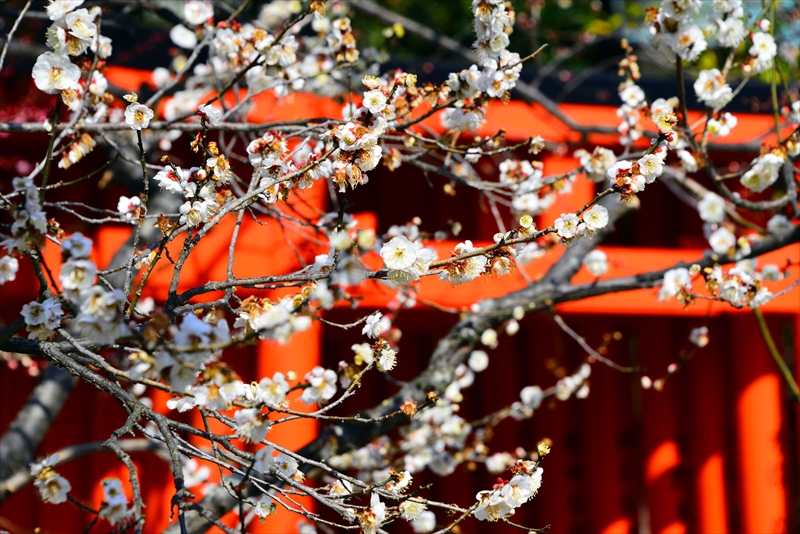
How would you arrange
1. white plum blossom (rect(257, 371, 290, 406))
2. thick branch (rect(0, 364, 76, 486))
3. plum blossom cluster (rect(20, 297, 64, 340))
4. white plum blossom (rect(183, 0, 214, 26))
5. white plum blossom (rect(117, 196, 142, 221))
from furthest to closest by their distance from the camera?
thick branch (rect(0, 364, 76, 486)), white plum blossom (rect(183, 0, 214, 26)), white plum blossom (rect(117, 196, 142, 221)), white plum blossom (rect(257, 371, 290, 406)), plum blossom cluster (rect(20, 297, 64, 340))

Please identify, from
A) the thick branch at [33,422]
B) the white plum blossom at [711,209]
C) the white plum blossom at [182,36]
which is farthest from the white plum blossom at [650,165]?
the thick branch at [33,422]

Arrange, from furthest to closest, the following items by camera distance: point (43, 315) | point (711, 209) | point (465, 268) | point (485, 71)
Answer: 1. point (711, 209)
2. point (485, 71)
3. point (465, 268)
4. point (43, 315)

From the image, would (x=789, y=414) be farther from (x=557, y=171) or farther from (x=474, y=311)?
(x=474, y=311)

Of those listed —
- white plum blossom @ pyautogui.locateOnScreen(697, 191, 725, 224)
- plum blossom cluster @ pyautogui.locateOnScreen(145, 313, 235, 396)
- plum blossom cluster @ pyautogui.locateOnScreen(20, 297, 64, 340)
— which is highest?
white plum blossom @ pyautogui.locateOnScreen(697, 191, 725, 224)

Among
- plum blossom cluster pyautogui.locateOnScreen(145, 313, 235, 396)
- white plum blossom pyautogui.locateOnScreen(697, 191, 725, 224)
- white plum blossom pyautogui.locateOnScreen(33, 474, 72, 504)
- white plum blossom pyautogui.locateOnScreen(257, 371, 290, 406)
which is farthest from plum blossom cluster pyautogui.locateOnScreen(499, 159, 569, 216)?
white plum blossom pyautogui.locateOnScreen(33, 474, 72, 504)

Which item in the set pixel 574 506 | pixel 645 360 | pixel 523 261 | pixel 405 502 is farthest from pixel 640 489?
pixel 405 502

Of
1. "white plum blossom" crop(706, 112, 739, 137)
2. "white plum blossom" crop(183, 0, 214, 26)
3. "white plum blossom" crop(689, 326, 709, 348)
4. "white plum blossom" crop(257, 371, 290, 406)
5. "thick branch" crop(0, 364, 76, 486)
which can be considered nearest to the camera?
"white plum blossom" crop(257, 371, 290, 406)

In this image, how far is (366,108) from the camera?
176 centimetres

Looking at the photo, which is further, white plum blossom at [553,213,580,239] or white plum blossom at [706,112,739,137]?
white plum blossom at [706,112,739,137]

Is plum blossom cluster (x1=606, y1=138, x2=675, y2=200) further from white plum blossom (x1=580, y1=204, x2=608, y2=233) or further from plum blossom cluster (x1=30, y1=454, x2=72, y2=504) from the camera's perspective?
plum blossom cluster (x1=30, y1=454, x2=72, y2=504)

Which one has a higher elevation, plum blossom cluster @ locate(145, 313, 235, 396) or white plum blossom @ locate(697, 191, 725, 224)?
white plum blossom @ locate(697, 191, 725, 224)

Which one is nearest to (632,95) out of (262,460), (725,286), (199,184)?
(725,286)

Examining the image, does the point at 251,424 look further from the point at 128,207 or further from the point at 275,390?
the point at 128,207

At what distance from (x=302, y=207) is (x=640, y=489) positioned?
2503mm
